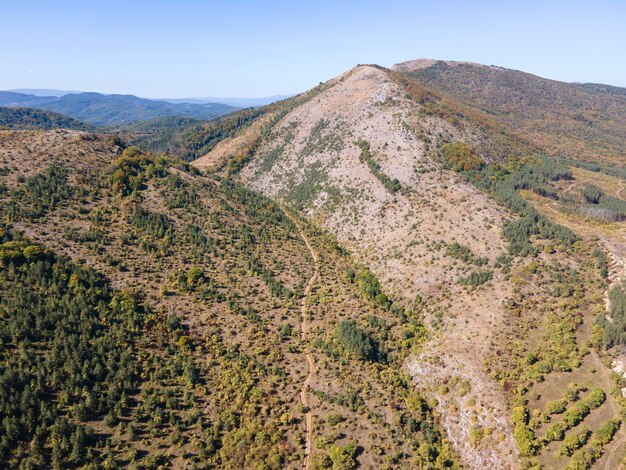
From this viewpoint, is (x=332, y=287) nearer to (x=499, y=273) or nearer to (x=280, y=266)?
(x=280, y=266)

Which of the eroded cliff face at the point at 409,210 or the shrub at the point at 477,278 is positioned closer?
the eroded cliff face at the point at 409,210

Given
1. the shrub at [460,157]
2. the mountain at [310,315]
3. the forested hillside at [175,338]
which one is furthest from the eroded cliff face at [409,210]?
the forested hillside at [175,338]

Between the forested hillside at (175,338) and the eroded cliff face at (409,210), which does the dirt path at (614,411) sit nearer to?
the eroded cliff face at (409,210)

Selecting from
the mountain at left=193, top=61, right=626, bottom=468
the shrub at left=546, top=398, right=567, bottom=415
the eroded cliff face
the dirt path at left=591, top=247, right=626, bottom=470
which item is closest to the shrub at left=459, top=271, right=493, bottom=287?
the mountain at left=193, top=61, right=626, bottom=468

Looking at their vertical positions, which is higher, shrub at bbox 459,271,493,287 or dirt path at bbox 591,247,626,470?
shrub at bbox 459,271,493,287

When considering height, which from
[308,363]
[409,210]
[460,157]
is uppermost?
[460,157]

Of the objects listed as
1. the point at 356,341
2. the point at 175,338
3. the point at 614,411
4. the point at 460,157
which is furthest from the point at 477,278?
the point at 175,338

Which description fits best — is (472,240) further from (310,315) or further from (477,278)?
(310,315)

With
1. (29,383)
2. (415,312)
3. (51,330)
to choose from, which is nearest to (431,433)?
(415,312)

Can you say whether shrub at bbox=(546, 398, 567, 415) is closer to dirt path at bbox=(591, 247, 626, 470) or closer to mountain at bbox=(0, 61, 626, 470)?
mountain at bbox=(0, 61, 626, 470)
